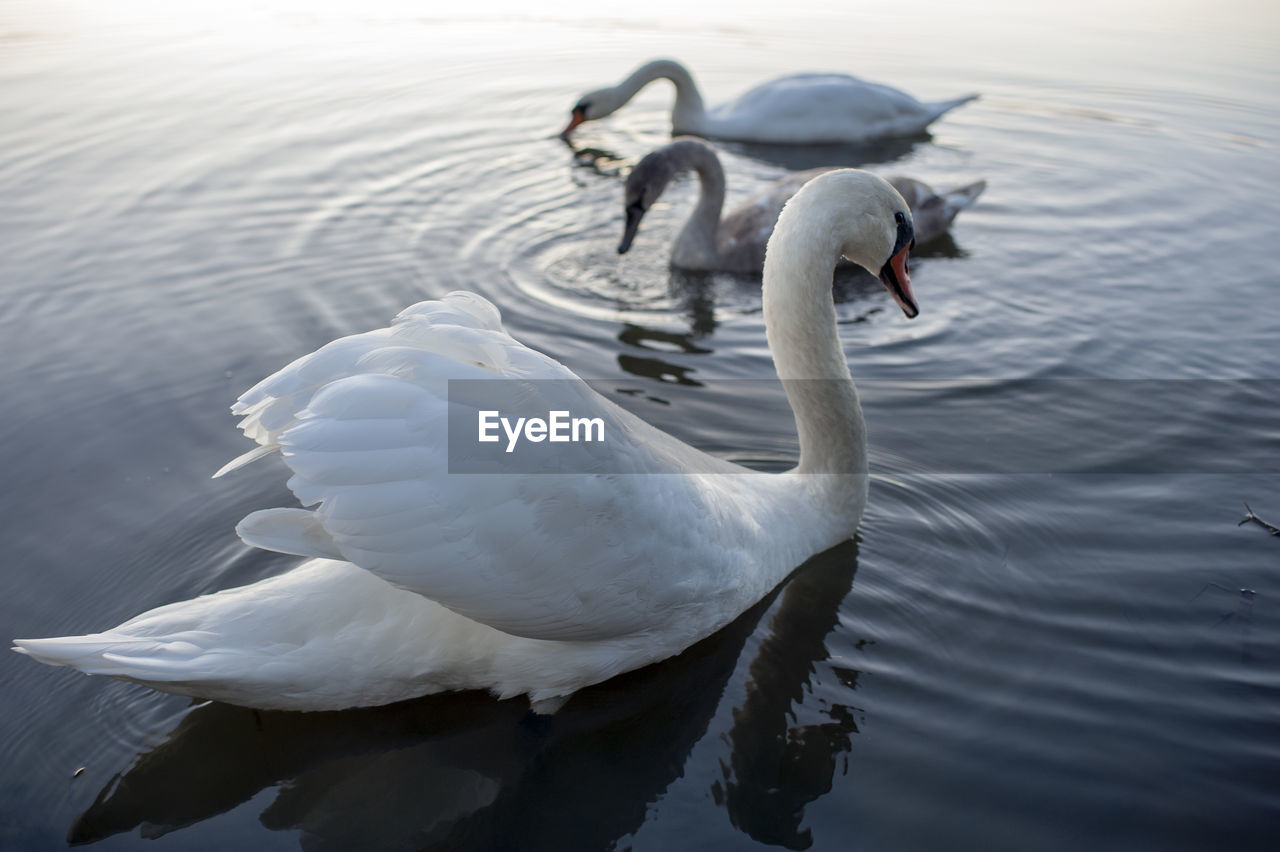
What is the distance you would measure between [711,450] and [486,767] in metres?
2.24

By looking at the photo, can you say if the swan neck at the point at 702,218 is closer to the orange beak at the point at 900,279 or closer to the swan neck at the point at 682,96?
the orange beak at the point at 900,279

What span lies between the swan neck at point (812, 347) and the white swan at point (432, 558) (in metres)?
0.70

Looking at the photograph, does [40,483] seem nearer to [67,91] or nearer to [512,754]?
[512,754]

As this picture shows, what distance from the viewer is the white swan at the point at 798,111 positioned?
36.7 ft

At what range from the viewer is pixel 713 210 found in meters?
7.77

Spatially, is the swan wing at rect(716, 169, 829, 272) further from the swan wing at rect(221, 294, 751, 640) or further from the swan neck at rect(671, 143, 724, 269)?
the swan wing at rect(221, 294, 751, 640)

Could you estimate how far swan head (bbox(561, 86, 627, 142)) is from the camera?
36.0ft

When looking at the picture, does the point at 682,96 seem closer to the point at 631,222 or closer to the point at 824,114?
the point at 824,114

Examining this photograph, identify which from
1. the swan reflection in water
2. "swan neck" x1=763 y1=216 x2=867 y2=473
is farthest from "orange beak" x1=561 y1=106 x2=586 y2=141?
the swan reflection in water

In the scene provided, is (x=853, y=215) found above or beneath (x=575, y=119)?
above

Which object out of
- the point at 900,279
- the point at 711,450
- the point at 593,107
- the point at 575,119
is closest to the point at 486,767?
the point at 711,450

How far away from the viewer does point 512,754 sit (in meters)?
3.40

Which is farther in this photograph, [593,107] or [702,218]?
[593,107]

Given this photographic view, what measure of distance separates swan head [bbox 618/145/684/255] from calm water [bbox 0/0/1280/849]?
250mm
